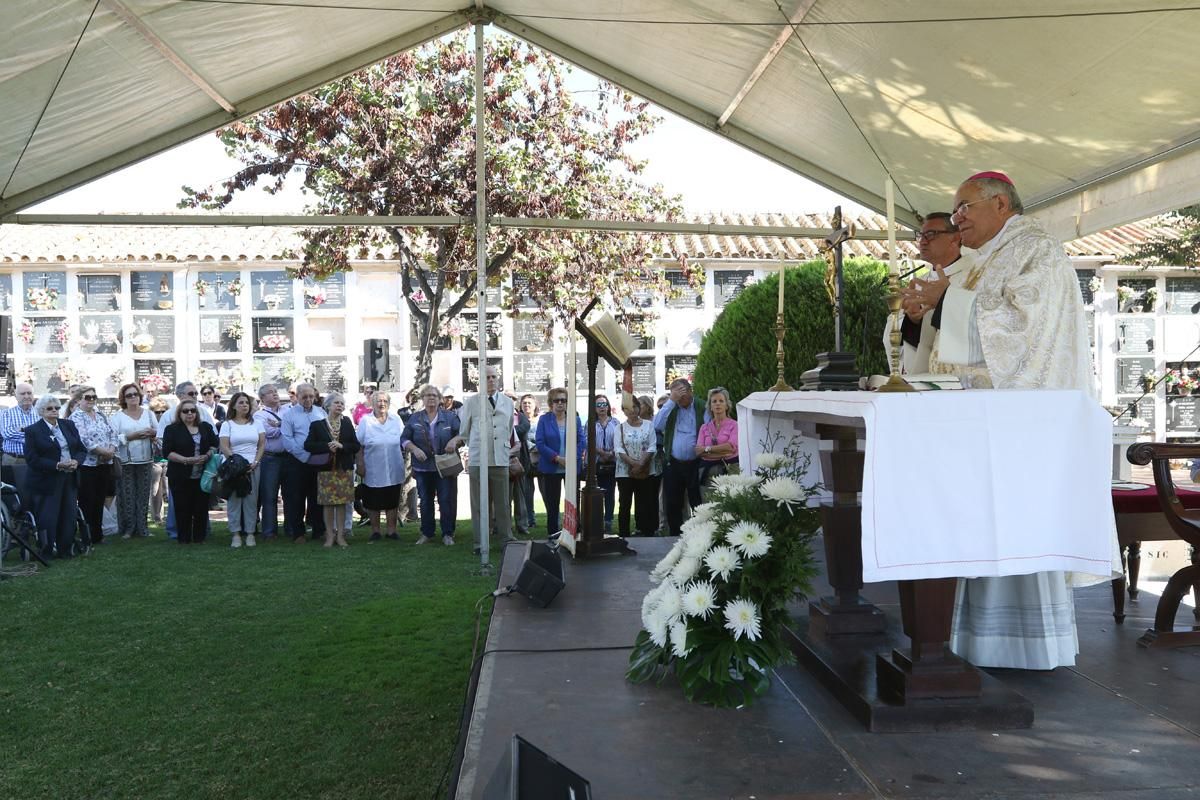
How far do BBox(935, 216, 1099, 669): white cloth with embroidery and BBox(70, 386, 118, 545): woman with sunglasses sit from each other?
9.50 meters

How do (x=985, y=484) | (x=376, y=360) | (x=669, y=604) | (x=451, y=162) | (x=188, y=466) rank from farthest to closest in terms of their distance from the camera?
(x=376, y=360)
(x=451, y=162)
(x=188, y=466)
(x=669, y=604)
(x=985, y=484)

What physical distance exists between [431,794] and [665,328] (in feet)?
61.8

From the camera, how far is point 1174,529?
4.31m

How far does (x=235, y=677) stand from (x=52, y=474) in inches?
215

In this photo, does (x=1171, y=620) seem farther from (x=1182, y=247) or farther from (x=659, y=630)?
(x=1182, y=247)

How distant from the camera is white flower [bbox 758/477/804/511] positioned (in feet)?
10.9

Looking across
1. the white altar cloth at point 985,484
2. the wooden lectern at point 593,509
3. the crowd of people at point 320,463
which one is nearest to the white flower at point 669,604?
the white altar cloth at point 985,484

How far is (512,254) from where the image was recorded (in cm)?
1537

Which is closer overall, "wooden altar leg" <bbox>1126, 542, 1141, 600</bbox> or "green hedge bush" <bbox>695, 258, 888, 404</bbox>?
"wooden altar leg" <bbox>1126, 542, 1141, 600</bbox>

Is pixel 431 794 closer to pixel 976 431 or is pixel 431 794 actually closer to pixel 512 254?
pixel 976 431

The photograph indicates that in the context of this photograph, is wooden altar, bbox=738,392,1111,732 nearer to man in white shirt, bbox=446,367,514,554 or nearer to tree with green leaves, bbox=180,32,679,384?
man in white shirt, bbox=446,367,514,554

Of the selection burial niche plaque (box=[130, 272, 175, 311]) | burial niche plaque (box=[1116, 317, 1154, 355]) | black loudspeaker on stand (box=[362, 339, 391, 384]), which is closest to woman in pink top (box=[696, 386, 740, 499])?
black loudspeaker on stand (box=[362, 339, 391, 384])

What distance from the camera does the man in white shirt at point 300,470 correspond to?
1077cm

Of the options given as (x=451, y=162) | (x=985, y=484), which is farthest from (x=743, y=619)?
(x=451, y=162)
